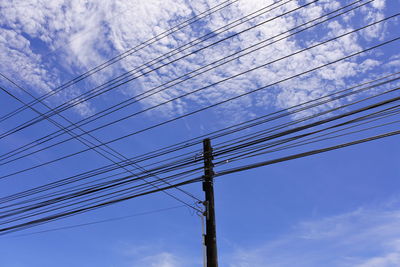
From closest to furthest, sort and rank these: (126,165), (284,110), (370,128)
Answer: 1. (370,128)
2. (284,110)
3. (126,165)

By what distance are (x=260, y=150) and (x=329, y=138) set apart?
1.77m

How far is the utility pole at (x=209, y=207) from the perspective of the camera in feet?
27.9

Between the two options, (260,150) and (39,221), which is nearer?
(260,150)

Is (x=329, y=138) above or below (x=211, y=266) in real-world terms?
above

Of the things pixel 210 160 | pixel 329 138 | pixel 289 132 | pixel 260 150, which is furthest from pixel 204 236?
pixel 329 138

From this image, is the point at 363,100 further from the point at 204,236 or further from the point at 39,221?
the point at 39,221

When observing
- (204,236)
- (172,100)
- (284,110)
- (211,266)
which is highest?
(172,100)

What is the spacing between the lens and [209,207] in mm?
9438

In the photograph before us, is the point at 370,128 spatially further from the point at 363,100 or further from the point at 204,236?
the point at 204,236

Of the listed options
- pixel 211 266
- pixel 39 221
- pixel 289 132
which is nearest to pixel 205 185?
pixel 211 266

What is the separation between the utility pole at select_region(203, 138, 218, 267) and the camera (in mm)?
8516

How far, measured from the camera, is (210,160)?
32.4 ft

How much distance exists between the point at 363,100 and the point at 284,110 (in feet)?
6.42

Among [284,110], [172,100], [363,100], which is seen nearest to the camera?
[363,100]
